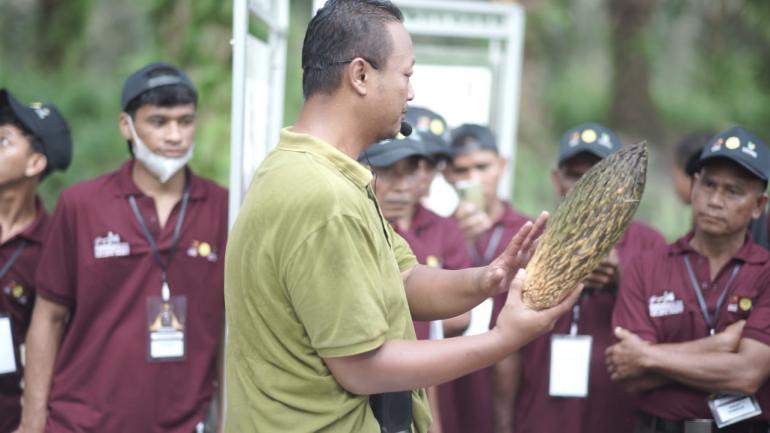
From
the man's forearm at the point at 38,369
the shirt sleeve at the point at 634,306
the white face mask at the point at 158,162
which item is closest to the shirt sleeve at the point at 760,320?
the shirt sleeve at the point at 634,306

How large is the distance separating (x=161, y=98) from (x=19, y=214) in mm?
1020

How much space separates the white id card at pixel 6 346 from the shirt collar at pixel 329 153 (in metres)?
2.30

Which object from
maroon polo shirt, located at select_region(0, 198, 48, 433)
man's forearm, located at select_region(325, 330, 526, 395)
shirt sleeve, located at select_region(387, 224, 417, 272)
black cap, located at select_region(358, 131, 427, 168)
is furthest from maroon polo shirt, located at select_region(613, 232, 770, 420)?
maroon polo shirt, located at select_region(0, 198, 48, 433)

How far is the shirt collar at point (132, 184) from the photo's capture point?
4.10m

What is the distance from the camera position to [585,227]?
2.60m

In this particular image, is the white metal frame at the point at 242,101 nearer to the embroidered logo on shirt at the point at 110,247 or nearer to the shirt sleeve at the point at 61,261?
the embroidered logo on shirt at the point at 110,247

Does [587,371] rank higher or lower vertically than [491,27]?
lower

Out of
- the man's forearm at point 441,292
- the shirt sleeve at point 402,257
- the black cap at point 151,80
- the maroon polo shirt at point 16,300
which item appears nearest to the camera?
the man's forearm at point 441,292

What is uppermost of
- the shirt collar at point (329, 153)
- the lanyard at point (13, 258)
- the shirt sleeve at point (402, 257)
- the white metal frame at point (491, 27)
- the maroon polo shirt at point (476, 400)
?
the white metal frame at point (491, 27)

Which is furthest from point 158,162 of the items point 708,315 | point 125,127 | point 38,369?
point 708,315

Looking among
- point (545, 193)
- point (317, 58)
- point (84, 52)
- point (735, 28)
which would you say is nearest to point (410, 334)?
point (317, 58)

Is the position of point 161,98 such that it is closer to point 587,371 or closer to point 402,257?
point 402,257

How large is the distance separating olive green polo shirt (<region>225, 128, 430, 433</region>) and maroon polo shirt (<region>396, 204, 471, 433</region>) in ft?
6.29

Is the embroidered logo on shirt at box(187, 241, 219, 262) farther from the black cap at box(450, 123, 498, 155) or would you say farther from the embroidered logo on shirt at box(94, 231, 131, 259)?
the black cap at box(450, 123, 498, 155)
